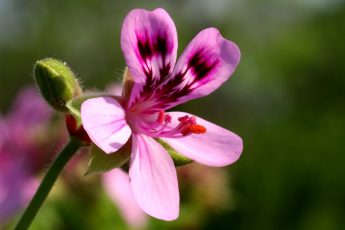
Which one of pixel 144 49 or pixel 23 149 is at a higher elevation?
pixel 144 49

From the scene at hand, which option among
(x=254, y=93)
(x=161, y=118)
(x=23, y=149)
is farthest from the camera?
(x=254, y=93)

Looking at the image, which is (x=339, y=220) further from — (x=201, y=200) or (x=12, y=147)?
(x=12, y=147)

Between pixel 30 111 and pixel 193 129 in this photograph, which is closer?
pixel 193 129

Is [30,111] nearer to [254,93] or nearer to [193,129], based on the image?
[193,129]

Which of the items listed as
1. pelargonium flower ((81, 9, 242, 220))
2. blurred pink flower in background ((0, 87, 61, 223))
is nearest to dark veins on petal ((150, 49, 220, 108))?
pelargonium flower ((81, 9, 242, 220))

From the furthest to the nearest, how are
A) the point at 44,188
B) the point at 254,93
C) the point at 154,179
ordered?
the point at 254,93, the point at 154,179, the point at 44,188

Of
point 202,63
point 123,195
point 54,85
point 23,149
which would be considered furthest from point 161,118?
point 123,195

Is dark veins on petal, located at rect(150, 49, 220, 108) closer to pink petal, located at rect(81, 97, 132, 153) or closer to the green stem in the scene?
pink petal, located at rect(81, 97, 132, 153)
